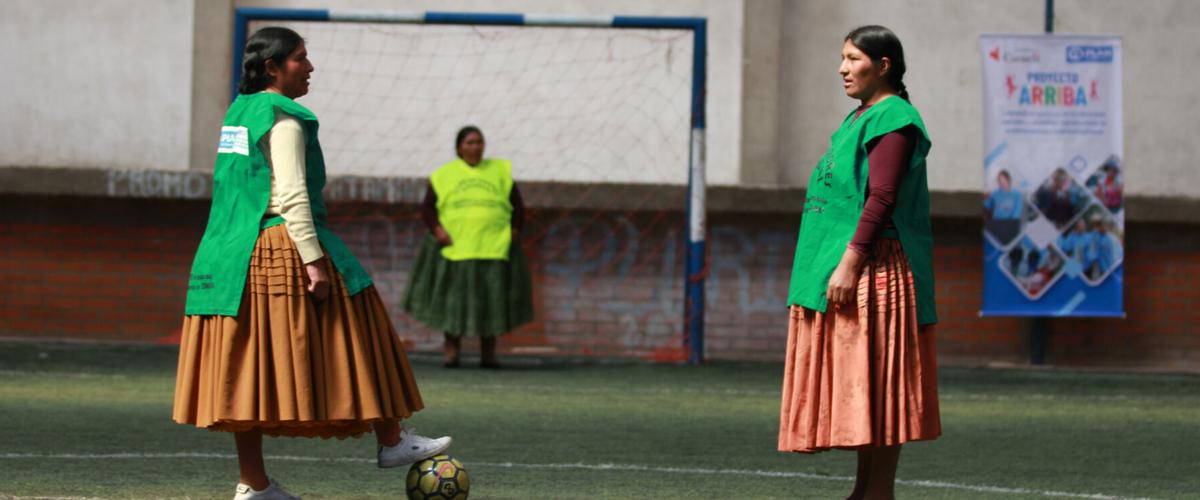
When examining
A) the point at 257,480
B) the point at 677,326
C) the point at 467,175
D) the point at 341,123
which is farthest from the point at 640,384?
the point at 257,480

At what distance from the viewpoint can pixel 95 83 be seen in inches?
614

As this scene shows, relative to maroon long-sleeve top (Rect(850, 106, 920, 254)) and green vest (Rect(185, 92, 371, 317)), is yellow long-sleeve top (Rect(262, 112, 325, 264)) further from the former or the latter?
maroon long-sleeve top (Rect(850, 106, 920, 254))

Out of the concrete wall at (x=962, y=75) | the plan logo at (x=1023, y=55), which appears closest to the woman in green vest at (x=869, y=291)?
the plan logo at (x=1023, y=55)

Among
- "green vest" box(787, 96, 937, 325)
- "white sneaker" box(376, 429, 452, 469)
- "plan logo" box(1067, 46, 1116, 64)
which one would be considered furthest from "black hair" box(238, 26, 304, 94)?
"plan logo" box(1067, 46, 1116, 64)

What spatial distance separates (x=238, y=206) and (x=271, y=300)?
1.01ft

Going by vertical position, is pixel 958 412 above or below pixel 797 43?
below

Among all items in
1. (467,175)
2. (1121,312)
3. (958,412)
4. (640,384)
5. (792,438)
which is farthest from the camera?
(1121,312)

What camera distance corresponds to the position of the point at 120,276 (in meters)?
15.6

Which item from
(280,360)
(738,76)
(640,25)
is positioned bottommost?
(280,360)

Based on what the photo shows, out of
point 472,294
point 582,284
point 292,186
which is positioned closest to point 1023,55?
point 582,284

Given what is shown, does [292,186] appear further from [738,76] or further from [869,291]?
[738,76]

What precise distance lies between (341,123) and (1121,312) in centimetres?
629

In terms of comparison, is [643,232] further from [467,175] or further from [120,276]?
[120,276]

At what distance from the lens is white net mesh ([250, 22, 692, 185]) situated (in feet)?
51.1
